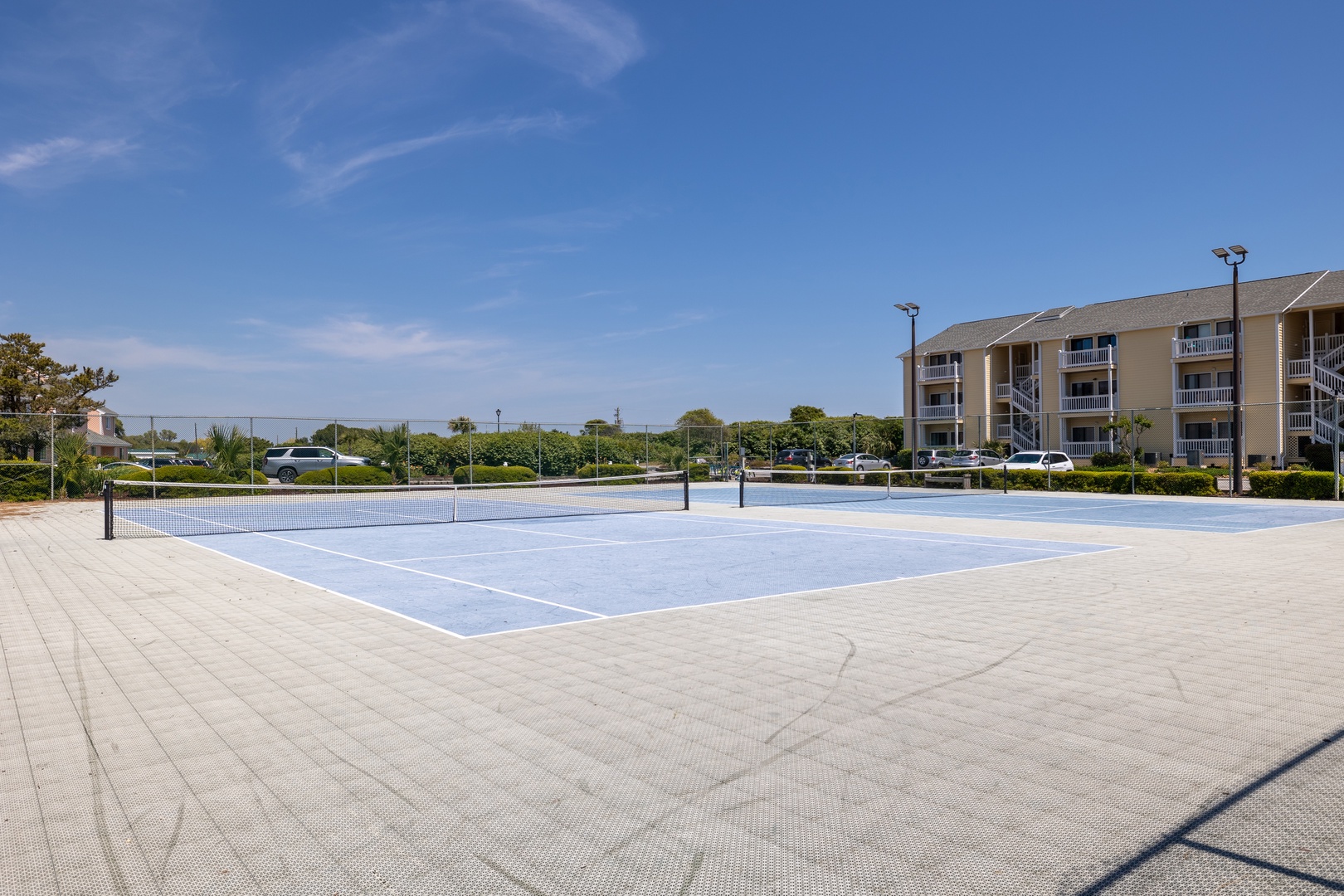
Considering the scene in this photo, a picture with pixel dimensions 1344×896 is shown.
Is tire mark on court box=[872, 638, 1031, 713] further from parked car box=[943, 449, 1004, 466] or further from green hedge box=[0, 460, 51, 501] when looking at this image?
parked car box=[943, 449, 1004, 466]

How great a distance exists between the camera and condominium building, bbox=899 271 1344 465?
120 feet

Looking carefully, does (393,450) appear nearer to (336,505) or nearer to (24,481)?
(336,505)

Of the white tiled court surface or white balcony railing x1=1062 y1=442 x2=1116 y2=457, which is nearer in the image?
the white tiled court surface

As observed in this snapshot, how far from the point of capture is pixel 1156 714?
4.78 metres

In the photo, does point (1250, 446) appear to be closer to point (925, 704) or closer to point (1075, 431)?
point (1075, 431)

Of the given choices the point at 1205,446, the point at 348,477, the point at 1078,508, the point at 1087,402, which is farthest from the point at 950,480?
the point at 348,477

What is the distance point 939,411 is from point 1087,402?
893 cm

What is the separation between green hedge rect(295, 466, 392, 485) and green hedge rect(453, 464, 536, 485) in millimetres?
2544

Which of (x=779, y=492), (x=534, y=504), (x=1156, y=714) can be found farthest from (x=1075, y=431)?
(x=1156, y=714)

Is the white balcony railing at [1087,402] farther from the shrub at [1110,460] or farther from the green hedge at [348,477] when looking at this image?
the green hedge at [348,477]

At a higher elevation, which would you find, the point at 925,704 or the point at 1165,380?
the point at 1165,380

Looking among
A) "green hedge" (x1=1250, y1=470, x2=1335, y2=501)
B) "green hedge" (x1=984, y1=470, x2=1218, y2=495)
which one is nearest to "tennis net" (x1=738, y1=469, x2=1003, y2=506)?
"green hedge" (x1=984, y1=470, x2=1218, y2=495)

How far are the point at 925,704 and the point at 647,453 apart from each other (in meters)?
32.6

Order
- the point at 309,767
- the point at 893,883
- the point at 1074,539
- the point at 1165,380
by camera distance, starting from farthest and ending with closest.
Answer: the point at 1165,380 → the point at 1074,539 → the point at 309,767 → the point at 893,883
